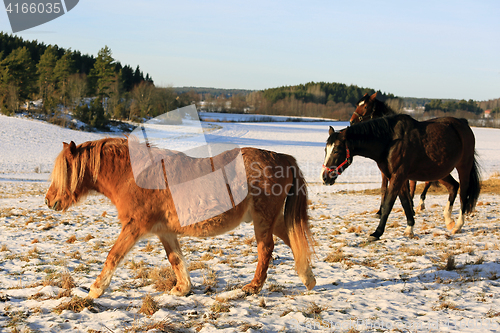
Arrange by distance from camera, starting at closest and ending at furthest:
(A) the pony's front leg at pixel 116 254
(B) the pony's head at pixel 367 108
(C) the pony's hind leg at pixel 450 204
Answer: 1. (A) the pony's front leg at pixel 116 254
2. (C) the pony's hind leg at pixel 450 204
3. (B) the pony's head at pixel 367 108

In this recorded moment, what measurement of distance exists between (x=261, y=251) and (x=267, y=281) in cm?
70

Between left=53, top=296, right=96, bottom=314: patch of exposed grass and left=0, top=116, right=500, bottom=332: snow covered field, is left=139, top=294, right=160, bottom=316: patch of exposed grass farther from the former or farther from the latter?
left=53, top=296, right=96, bottom=314: patch of exposed grass

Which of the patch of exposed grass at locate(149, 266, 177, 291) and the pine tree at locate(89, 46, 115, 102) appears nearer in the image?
the patch of exposed grass at locate(149, 266, 177, 291)

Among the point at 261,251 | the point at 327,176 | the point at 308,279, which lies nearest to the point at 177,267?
the point at 261,251

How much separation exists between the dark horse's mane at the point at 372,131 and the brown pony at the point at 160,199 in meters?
2.39

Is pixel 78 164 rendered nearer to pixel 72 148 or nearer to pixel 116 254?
pixel 72 148

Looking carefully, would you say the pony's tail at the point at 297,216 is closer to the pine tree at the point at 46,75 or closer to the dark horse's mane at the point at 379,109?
the dark horse's mane at the point at 379,109

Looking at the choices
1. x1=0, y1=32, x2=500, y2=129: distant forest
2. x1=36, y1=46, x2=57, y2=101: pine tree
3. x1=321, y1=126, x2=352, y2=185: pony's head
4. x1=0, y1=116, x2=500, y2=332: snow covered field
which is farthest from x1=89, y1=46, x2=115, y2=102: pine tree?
x1=321, y1=126, x2=352, y2=185: pony's head

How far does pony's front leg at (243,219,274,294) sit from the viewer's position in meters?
4.01

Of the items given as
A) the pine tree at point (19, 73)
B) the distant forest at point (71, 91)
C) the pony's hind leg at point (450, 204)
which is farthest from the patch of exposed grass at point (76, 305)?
the pine tree at point (19, 73)

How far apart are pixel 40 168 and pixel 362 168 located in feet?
72.2

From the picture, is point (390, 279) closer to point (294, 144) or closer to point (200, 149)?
point (200, 149)

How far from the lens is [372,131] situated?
6.19m

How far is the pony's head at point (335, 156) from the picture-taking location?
19.7 feet
